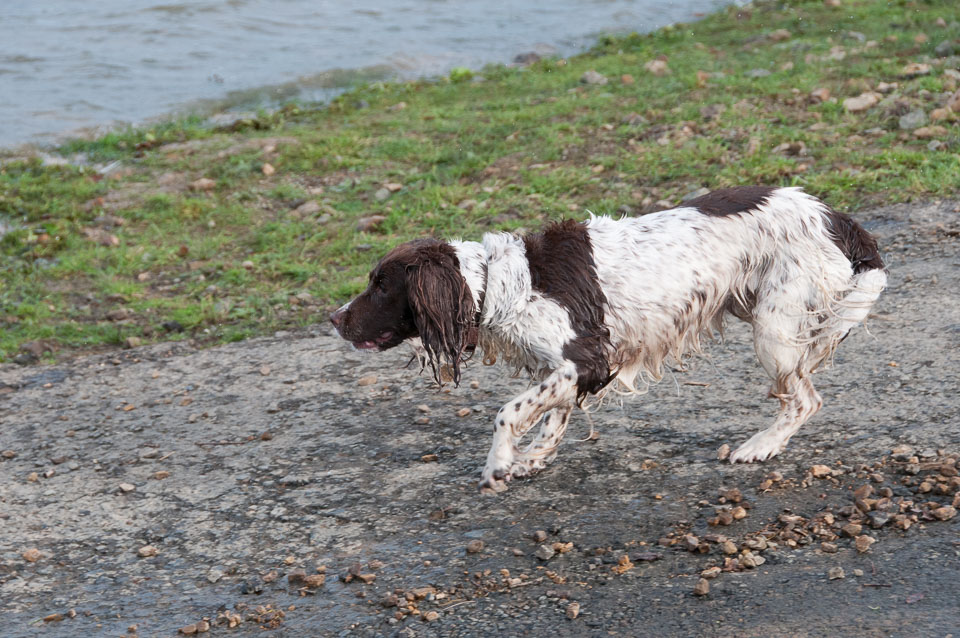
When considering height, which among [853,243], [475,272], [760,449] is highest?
[853,243]

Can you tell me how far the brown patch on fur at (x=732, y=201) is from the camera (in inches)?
171

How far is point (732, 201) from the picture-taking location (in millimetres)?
4367

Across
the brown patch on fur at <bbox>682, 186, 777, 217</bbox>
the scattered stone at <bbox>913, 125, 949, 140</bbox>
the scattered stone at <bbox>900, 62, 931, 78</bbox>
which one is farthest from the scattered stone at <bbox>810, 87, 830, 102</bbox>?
the brown patch on fur at <bbox>682, 186, 777, 217</bbox>

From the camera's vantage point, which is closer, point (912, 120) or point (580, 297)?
point (580, 297)

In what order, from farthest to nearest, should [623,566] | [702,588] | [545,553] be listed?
[545,553] → [623,566] → [702,588]

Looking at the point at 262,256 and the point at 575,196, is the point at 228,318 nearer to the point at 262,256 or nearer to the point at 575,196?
the point at 262,256

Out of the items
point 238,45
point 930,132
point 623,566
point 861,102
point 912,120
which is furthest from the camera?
point 238,45

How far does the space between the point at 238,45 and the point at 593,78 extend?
6.03 metres

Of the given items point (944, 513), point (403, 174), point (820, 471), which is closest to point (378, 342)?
point (820, 471)

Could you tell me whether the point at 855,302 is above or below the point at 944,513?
above

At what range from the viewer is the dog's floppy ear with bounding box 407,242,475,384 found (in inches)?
162

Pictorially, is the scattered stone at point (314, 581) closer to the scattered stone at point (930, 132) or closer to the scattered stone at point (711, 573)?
the scattered stone at point (711, 573)

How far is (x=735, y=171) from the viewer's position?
24.7 ft

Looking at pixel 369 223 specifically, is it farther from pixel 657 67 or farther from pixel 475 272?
pixel 657 67
